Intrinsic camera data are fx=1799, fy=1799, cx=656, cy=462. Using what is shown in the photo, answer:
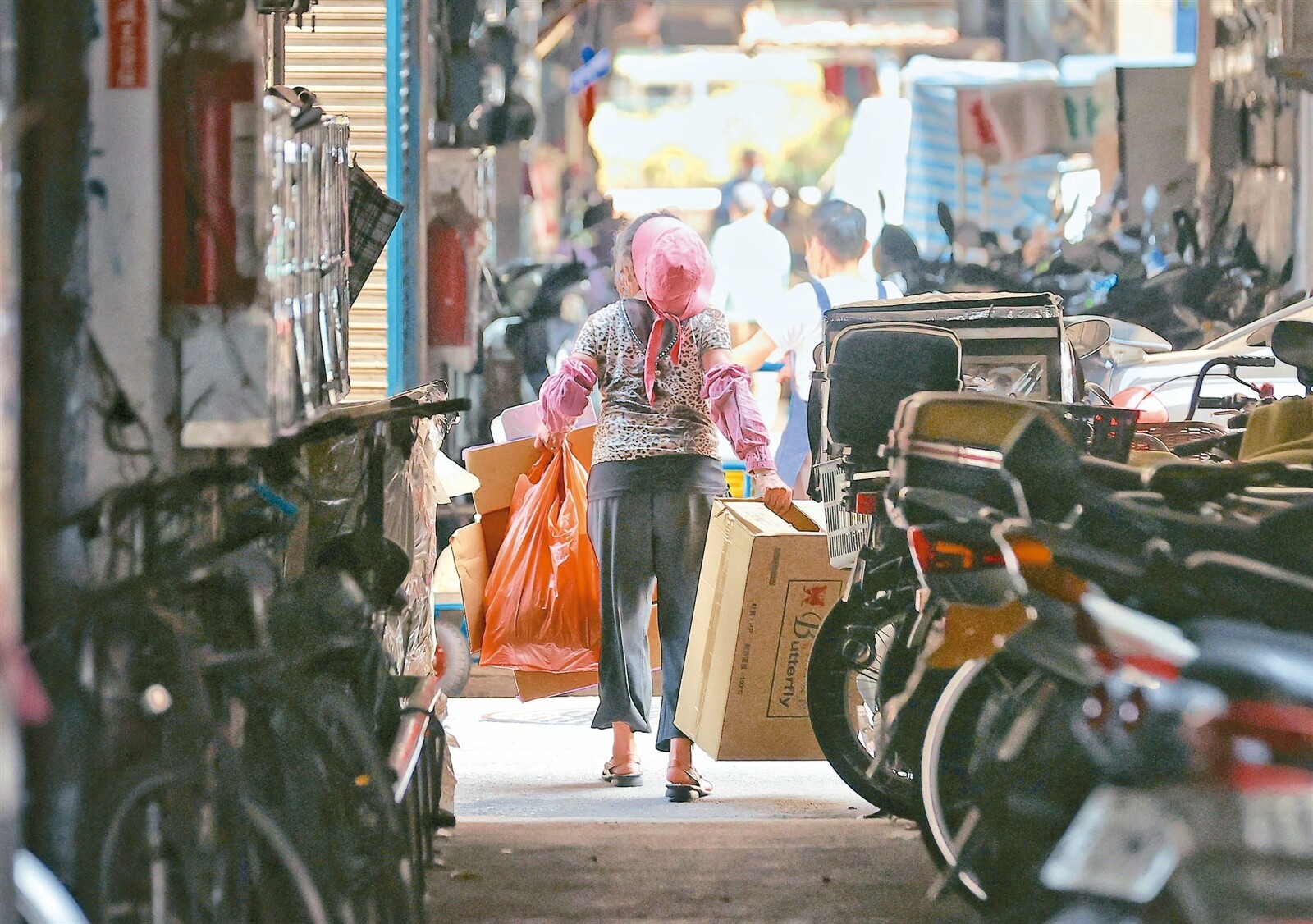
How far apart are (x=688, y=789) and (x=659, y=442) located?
1.19 m

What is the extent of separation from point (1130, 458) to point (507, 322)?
6.79m

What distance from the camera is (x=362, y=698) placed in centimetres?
417

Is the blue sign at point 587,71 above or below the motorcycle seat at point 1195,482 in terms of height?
above

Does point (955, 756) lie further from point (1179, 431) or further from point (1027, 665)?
point (1179, 431)

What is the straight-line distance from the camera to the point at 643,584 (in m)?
6.25

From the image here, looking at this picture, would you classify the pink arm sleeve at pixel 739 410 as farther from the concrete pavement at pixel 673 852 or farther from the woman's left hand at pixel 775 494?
the concrete pavement at pixel 673 852

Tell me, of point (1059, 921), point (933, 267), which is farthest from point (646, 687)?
point (933, 267)

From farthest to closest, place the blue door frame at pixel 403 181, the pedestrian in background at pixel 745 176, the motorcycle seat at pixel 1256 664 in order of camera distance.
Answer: the pedestrian in background at pixel 745 176, the blue door frame at pixel 403 181, the motorcycle seat at pixel 1256 664

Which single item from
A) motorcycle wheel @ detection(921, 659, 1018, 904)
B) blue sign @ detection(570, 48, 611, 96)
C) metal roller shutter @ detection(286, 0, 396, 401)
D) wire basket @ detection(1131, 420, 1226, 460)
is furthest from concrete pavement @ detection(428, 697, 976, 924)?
blue sign @ detection(570, 48, 611, 96)

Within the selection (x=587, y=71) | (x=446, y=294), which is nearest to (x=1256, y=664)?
(x=446, y=294)

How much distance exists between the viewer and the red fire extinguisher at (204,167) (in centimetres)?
354

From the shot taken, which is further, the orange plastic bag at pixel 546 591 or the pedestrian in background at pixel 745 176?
the pedestrian in background at pixel 745 176

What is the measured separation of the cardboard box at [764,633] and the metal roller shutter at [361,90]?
3981 mm

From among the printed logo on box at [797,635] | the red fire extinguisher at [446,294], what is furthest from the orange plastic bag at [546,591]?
the red fire extinguisher at [446,294]
